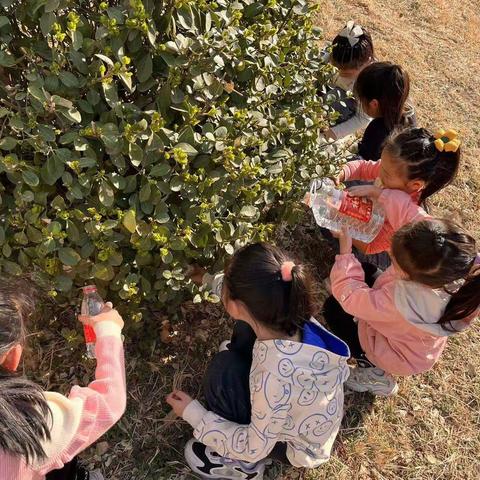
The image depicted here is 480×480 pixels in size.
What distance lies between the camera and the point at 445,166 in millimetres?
2605

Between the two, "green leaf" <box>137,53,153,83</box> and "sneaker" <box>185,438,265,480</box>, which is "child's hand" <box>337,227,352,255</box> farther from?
"green leaf" <box>137,53,153,83</box>

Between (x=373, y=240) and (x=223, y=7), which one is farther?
(x=373, y=240)

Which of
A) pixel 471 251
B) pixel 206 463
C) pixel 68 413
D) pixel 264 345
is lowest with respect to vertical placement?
pixel 206 463

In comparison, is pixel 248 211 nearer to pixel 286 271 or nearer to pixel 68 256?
pixel 286 271

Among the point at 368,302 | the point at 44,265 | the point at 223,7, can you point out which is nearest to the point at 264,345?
the point at 368,302

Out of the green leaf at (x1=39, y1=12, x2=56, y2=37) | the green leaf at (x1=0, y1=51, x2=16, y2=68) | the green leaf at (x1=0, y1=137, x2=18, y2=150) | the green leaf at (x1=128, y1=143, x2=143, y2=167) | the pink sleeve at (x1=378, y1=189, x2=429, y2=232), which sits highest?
the green leaf at (x1=39, y1=12, x2=56, y2=37)

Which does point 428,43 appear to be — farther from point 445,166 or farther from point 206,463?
point 206,463

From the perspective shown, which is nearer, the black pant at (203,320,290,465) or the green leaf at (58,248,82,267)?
the green leaf at (58,248,82,267)

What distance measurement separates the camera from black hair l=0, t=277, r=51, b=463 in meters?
1.39

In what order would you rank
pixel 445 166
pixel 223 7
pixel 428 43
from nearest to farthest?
pixel 223 7, pixel 445 166, pixel 428 43

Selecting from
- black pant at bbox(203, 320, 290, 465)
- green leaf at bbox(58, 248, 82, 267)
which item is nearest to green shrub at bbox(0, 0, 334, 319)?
green leaf at bbox(58, 248, 82, 267)

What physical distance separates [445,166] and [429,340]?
80 cm

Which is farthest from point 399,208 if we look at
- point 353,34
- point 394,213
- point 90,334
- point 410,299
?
point 90,334

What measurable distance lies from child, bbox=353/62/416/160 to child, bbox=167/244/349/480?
1.40m
